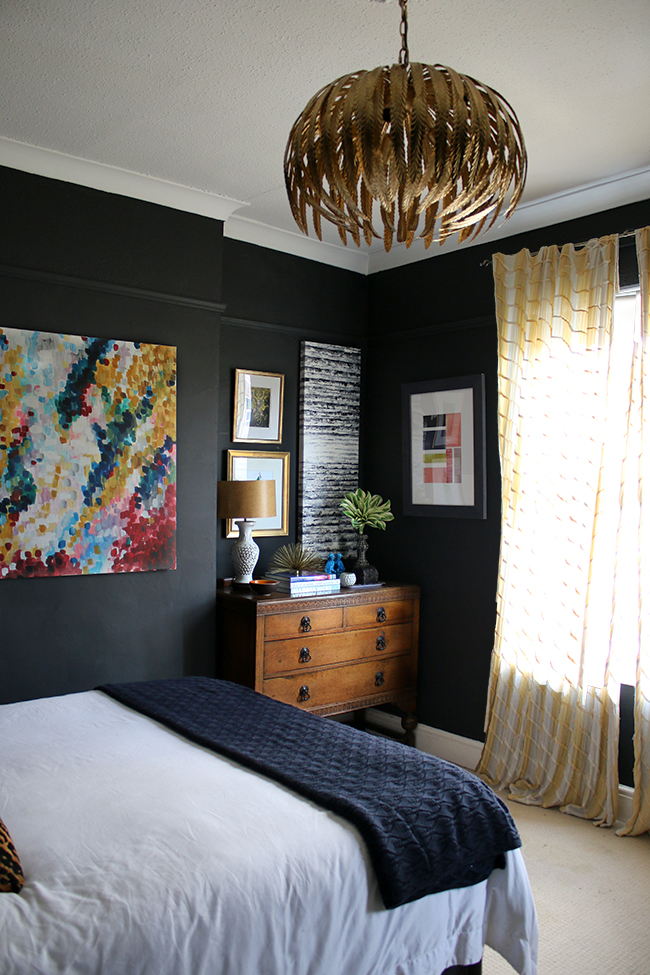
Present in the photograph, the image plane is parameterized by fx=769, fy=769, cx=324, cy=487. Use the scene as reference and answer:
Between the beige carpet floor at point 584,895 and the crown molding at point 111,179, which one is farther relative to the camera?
the crown molding at point 111,179

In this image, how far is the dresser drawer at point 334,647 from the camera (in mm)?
3643

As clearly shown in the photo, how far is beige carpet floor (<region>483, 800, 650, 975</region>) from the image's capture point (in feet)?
7.94

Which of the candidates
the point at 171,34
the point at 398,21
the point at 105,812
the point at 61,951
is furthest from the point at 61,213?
the point at 61,951

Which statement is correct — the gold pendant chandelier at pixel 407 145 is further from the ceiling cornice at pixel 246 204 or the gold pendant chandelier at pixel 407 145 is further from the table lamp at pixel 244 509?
the table lamp at pixel 244 509

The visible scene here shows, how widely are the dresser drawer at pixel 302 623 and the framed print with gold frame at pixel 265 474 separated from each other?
2.05 feet

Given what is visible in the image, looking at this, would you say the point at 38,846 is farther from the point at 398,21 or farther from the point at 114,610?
the point at 398,21

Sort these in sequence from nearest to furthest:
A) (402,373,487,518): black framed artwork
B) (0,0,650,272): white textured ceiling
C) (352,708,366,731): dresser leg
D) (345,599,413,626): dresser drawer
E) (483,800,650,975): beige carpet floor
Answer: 1. (0,0,650,272): white textured ceiling
2. (483,800,650,975): beige carpet floor
3. (345,599,413,626): dresser drawer
4. (402,373,487,518): black framed artwork
5. (352,708,366,731): dresser leg

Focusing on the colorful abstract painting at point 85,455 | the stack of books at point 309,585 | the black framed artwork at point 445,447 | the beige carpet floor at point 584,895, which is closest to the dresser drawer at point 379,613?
the stack of books at point 309,585

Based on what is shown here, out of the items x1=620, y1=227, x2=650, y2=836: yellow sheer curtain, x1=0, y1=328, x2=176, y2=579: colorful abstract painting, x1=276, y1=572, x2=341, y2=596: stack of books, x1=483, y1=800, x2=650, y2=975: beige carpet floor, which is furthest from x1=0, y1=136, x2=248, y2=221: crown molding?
x1=483, y1=800, x2=650, y2=975: beige carpet floor

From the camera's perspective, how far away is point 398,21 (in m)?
2.31

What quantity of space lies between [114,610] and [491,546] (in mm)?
1917

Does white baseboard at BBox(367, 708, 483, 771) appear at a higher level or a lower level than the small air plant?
lower

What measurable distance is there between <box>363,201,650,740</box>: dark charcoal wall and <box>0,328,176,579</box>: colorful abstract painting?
1.47 metres

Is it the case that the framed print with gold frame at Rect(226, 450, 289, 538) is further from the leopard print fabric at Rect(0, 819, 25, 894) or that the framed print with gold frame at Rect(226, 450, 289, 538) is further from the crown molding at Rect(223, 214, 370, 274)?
the leopard print fabric at Rect(0, 819, 25, 894)
